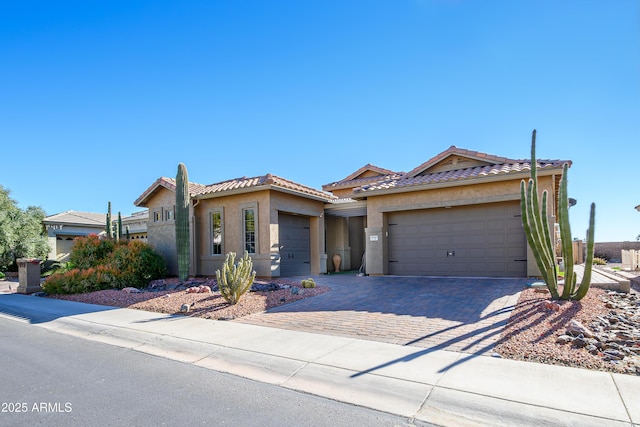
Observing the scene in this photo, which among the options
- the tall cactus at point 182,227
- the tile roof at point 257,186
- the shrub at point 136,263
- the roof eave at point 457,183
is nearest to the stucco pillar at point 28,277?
the shrub at point 136,263

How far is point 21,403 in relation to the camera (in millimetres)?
4273

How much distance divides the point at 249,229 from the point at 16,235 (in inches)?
628

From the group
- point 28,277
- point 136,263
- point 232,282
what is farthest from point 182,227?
point 28,277

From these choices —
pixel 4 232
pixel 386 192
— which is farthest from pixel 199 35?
pixel 4 232

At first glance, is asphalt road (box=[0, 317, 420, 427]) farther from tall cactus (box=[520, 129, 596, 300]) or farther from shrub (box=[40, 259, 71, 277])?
shrub (box=[40, 259, 71, 277])

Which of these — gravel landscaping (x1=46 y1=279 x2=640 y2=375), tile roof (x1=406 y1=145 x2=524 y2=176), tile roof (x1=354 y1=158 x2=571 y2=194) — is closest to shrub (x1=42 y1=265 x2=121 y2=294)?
gravel landscaping (x1=46 y1=279 x2=640 y2=375)

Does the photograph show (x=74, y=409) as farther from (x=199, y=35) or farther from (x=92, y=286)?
(x=199, y=35)

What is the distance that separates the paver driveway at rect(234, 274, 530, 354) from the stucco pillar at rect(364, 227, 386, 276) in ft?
7.80

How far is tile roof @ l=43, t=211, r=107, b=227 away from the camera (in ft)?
83.6

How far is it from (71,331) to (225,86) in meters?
10.3

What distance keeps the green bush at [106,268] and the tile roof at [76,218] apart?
12.4 m

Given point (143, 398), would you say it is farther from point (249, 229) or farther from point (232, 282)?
point (249, 229)

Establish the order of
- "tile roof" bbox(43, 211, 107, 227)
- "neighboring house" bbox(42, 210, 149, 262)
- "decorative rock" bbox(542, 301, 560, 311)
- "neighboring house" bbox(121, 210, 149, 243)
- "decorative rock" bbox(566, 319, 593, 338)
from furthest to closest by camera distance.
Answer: "tile roof" bbox(43, 211, 107, 227) < "neighboring house" bbox(42, 210, 149, 262) < "neighboring house" bbox(121, 210, 149, 243) < "decorative rock" bbox(542, 301, 560, 311) < "decorative rock" bbox(566, 319, 593, 338)

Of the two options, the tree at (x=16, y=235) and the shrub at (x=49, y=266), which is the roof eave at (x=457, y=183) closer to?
the shrub at (x=49, y=266)
